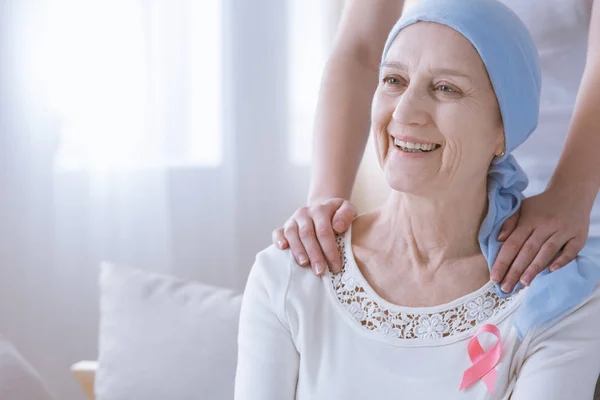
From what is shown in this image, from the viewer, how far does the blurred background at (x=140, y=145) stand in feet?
10.4

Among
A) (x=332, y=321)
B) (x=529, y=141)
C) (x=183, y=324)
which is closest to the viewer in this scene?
(x=332, y=321)

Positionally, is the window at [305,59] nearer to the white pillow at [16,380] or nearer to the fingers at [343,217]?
the white pillow at [16,380]

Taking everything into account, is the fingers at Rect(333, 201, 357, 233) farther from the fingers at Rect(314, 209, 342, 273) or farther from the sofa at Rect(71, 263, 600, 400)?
the sofa at Rect(71, 263, 600, 400)

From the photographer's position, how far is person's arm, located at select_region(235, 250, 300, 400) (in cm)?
165

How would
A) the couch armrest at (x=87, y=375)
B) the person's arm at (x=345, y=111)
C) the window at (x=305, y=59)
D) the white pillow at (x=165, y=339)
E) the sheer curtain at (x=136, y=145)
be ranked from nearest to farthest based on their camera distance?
the person's arm at (x=345, y=111), the white pillow at (x=165, y=339), the couch armrest at (x=87, y=375), the sheer curtain at (x=136, y=145), the window at (x=305, y=59)

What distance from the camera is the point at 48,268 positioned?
10.7 feet

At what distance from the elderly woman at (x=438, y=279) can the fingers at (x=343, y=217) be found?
0.02 m

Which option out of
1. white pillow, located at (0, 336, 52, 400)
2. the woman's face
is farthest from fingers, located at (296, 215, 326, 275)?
white pillow, located at (0, 336, 52, 400)

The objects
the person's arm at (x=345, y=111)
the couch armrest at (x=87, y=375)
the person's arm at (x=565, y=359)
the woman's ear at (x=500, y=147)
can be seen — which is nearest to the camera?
the person's arm at (x=565, y=359)

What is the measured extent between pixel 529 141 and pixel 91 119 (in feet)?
5.89

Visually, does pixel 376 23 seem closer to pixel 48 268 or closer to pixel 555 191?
pixel 555 191

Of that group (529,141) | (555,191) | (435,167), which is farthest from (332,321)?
(529,141)

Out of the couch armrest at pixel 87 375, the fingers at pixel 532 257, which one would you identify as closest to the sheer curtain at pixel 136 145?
the couch armrest at pixel 87 375

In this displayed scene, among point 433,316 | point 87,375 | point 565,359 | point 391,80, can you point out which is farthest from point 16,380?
point 565,359
